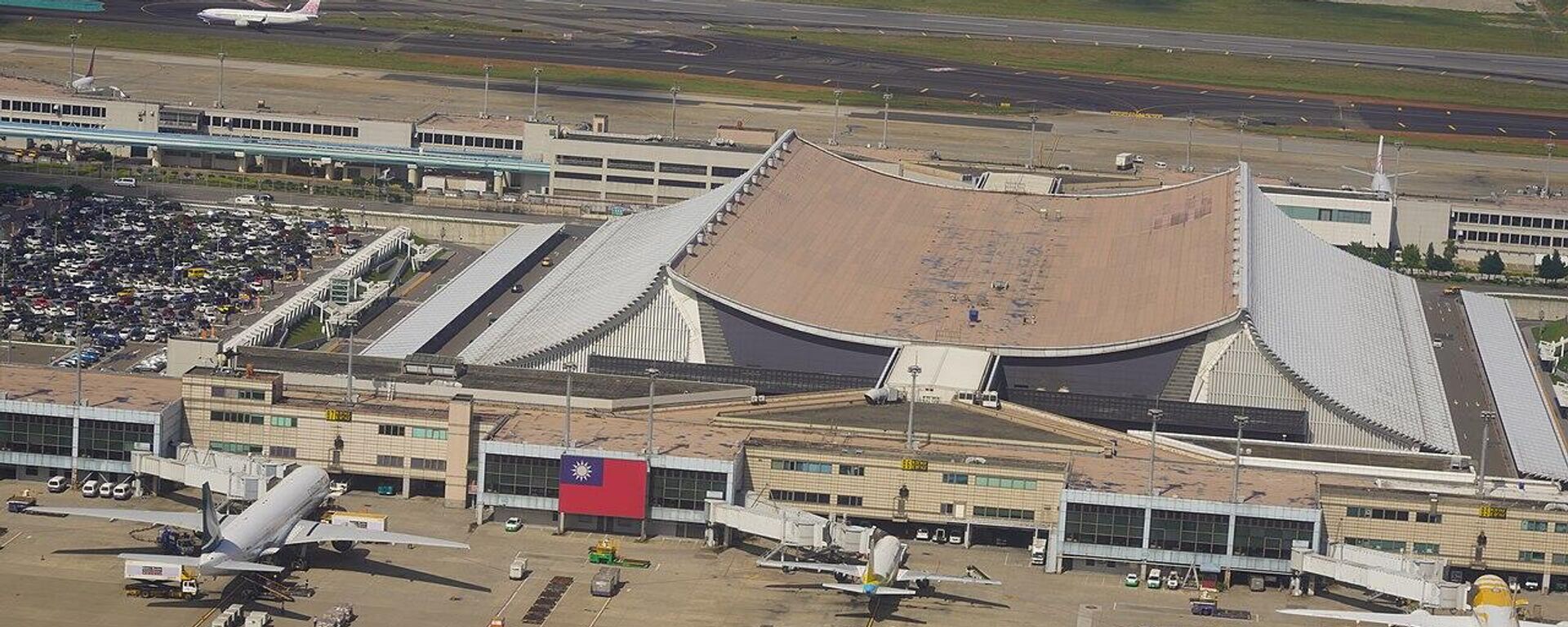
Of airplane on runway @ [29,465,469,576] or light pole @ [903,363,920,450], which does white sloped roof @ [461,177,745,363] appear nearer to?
light pole @ [903,363,920,450]

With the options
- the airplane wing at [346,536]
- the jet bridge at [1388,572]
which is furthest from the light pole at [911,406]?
the airplane wing at [346,536]

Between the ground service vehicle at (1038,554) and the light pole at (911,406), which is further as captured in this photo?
the light pole at (911,406)

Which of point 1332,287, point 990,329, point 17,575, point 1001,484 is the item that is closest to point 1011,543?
point 1001,484

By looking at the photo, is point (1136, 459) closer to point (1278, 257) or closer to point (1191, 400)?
point (1191, 400)

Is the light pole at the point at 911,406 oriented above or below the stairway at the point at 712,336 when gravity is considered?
below

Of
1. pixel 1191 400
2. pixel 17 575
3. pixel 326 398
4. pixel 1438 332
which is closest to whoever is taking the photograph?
pixel 17 575

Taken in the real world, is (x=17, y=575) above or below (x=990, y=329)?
below

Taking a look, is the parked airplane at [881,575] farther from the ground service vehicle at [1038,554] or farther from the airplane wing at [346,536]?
the airplane wing at [346,536]

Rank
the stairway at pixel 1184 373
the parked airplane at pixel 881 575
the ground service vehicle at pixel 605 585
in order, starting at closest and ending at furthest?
1. the parked airplane at pixel 881 575
2. the ground service vehicle at pixel 605 585
3. the stairway at pixel 1184 373
